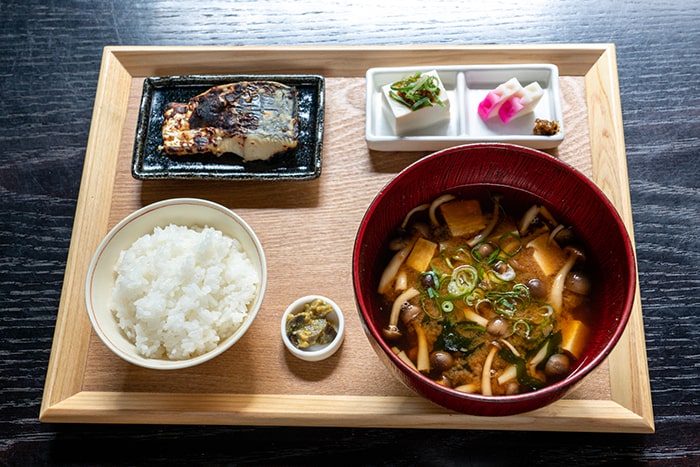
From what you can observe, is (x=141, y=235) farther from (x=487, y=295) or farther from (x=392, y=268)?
(x=487, y=295)

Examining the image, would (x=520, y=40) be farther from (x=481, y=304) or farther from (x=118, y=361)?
(x=118, y=361)

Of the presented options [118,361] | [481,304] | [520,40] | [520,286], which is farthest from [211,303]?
[520,40]

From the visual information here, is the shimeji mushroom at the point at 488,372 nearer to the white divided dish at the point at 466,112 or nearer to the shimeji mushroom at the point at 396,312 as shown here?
the shimeji mushroom at the point at 396,312

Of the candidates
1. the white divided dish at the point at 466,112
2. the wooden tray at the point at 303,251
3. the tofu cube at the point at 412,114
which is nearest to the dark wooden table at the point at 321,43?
the wooden tray at the point at 303,251

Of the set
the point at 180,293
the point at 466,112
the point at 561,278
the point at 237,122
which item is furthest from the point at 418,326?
the point at 237,122

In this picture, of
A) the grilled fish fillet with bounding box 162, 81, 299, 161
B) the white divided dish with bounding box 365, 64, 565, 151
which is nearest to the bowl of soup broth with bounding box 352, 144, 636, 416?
the white divided dish with bounding box 365, 64, 565, 151

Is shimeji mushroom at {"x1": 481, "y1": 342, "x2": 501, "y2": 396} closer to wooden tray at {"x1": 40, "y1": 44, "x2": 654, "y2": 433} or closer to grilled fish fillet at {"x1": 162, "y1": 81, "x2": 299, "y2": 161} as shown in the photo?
wooden tray at {"x1": 40, "y1": 44, "x2": 654, "y2": 433}
